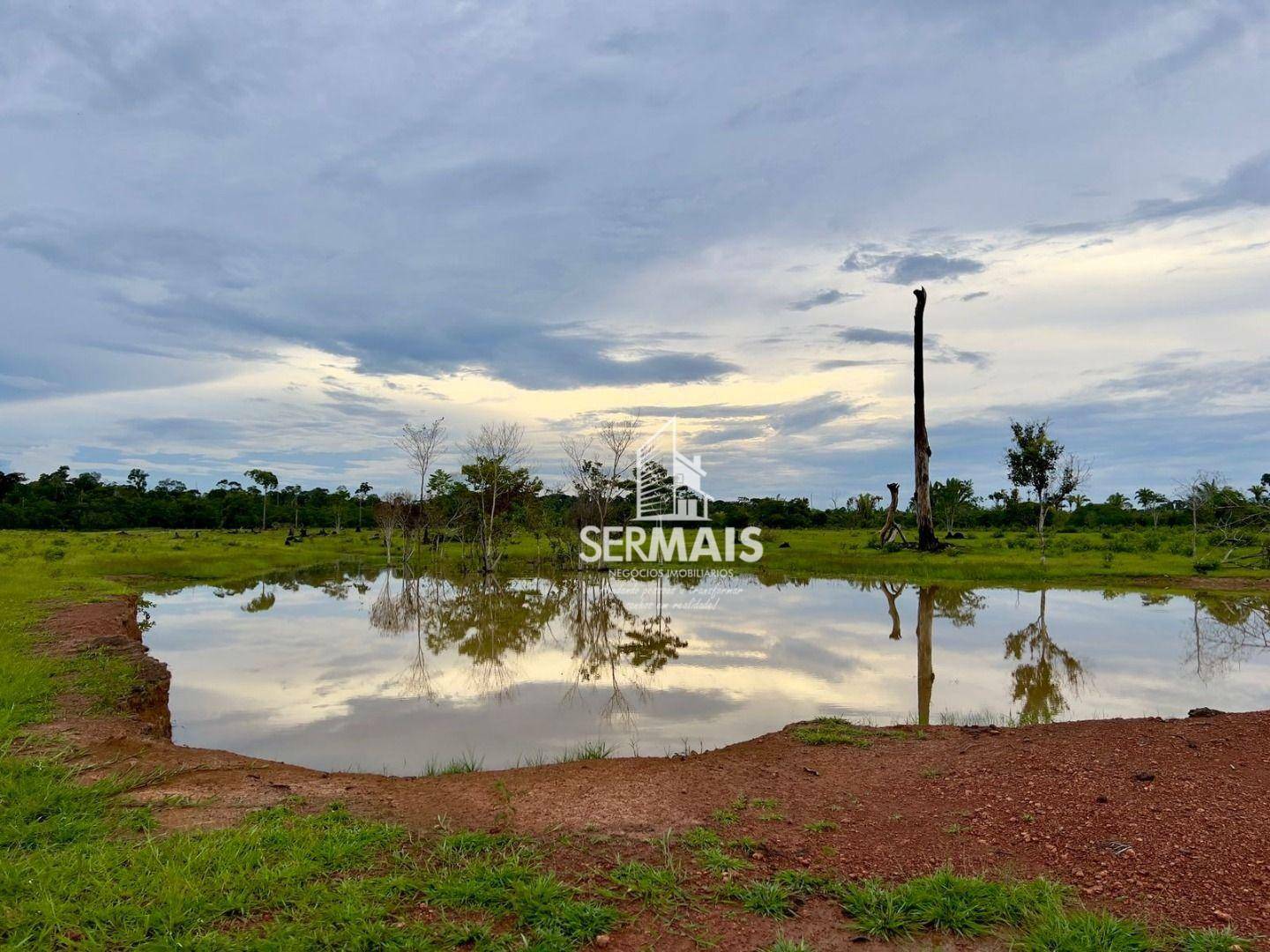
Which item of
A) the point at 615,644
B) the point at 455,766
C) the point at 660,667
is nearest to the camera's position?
the point at 455,766

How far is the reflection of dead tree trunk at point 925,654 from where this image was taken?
902 centimetres

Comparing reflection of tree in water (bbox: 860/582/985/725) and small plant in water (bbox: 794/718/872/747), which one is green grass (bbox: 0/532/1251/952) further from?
reflection of tree in water (bbox: 860/582/985/725)

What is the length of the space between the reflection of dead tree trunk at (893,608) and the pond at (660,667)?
0.12 meters

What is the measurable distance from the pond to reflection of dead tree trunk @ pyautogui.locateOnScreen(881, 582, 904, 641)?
0.38 feet

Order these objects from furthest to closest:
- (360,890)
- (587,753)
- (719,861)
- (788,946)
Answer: (587,753) < (719,861) < (360,890) < (788,946)

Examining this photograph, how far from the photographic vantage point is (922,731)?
7238 millimetres

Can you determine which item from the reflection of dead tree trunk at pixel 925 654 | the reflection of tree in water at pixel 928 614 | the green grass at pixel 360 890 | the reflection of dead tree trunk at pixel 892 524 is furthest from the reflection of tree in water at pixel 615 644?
the reflection of dead tree trunk at pixel 892 524

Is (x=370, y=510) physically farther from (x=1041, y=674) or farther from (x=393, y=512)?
(x=1041, y=674)

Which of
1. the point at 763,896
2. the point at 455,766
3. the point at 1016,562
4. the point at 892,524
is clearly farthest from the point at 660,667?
the point at 892,524

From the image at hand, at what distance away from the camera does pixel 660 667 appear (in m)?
11.6

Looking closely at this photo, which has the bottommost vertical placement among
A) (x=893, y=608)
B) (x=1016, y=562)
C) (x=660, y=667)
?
(x=660, y=667)

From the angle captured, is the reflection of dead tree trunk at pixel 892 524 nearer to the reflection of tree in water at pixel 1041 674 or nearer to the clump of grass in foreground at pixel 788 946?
the reflection of tree in water at pixel 1041 674

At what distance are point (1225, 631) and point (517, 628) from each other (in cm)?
1415

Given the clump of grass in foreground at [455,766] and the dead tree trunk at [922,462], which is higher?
the dead tree trunk at [922,462]
